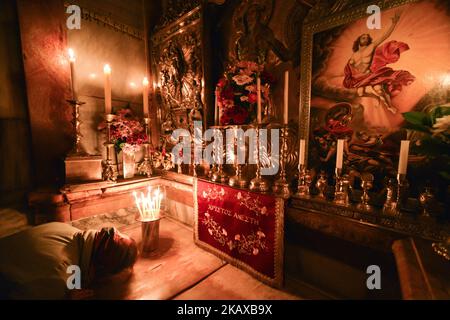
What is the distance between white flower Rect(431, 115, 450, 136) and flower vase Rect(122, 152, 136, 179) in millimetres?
3241

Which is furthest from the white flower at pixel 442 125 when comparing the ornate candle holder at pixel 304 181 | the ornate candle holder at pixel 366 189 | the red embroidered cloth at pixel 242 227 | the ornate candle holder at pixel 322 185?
the red embroidered cloth at pixel 242 227

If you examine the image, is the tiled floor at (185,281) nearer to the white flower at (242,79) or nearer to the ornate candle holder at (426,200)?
the ornate candle holder at (426,200)

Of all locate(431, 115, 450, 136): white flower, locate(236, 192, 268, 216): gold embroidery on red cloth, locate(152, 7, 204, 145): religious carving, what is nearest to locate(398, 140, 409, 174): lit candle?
locate(431, 115, 450, 136): white flower

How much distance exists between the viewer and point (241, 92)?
7.69ft

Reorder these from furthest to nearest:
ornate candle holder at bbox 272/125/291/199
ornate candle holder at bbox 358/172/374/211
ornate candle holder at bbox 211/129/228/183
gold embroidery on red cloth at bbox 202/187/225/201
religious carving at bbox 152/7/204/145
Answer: religious carving at bbox 152/7/204/145
ornate candle holder at bbox 211/129/228/183
gold embroidery on red cloth at bbox 202/187/225/201
ornate candle holder at bbox 272/125/291/199
ornate candle holder at bbox 358/172/374/211

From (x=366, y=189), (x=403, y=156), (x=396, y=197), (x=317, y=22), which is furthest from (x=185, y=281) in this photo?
(x=317, y=22)

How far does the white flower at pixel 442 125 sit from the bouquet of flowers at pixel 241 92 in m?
1.40

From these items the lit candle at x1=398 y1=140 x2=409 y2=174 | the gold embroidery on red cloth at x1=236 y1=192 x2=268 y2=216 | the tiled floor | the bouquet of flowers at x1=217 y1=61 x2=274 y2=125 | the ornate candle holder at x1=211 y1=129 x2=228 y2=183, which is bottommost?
the tiled floor

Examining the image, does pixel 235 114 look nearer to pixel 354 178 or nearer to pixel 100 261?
pixel 354 178

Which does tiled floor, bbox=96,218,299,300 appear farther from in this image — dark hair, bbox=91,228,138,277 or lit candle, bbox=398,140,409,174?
lit candle, bbox=398,140,409,174

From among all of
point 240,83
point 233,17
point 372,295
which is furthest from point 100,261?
point 233,17

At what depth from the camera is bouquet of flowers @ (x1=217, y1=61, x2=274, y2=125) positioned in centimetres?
215

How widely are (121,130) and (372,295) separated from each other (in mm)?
3320

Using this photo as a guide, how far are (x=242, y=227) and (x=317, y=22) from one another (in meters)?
2.07
